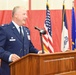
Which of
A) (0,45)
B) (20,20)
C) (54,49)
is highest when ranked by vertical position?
(20,20)

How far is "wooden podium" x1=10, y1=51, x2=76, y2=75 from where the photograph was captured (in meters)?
2.37

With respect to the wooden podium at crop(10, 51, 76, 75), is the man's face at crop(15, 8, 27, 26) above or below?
above

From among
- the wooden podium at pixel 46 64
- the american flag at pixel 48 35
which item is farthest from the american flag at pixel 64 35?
the wooden podium at pixel 46 64

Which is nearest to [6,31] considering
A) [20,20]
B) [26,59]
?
[20,20]

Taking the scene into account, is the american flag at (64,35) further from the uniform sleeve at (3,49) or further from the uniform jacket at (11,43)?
the uniform sleeve at (3,49)

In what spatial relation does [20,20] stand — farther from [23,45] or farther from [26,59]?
[26,59]

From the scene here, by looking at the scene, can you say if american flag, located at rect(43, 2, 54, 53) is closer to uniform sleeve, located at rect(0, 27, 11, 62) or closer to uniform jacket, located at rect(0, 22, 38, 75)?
uniform jacket, located at rect(0, 22, 38, 75)

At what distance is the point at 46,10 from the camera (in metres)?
5.04

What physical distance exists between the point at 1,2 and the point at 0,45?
67.6 inches

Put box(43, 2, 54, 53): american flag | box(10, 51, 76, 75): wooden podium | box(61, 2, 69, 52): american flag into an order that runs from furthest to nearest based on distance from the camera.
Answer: box(61, 2, 69, 52): american flag
box(43, 2, 54, 53): american flag
box(10, 51, 76, 75): wooden podium

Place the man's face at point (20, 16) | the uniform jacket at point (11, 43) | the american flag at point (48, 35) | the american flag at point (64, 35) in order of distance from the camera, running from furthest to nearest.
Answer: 1. the american flag at point (64, 35)
2. the american flag at point (48, 35)
3. the man's face at point (20, 16)
4. the uniform jacket at point (11, 43)

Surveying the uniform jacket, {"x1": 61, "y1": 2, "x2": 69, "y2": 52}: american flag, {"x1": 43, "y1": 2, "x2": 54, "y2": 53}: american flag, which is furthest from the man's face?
{"x1": 61, "y1": 2, "x2": 69, "y2": 52}: american flag

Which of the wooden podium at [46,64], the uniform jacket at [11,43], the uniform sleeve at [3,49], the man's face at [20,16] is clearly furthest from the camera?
the man's face at [20,16]

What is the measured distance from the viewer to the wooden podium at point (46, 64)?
237 centimetres
